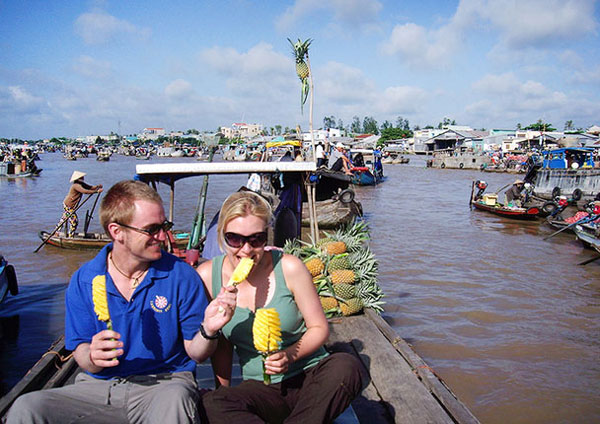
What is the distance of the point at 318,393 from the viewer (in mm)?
2266

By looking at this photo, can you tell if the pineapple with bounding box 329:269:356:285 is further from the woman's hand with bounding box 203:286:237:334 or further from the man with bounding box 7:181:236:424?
the woman's hand with bounding box 203:286:237:334

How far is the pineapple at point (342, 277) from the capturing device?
4.72m

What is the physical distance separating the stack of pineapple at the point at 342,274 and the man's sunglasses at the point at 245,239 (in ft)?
7.97

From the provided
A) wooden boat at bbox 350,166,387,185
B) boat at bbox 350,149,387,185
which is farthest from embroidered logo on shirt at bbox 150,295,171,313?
wooden boat at bbox 350,166,387,185

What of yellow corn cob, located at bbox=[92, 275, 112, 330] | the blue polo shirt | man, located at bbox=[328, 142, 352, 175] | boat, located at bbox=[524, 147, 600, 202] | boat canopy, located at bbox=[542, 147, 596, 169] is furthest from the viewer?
boat canopy, located at bbox=[542, 147, 596, 169]

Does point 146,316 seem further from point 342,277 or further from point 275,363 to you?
point 342,277

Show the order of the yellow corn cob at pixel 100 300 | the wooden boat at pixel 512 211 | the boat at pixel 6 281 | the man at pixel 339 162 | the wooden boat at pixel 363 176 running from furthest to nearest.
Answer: the wooden boat at pixel 363 176 < the man at pixel 339 162 < the wooden boat at pixel 512 211 < the boat at pixel 6 281 < the yellow corn cob at pixel 100 300

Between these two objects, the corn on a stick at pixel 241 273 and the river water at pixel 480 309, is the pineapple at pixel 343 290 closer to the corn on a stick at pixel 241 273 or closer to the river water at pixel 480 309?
the river water at pixel 480 309

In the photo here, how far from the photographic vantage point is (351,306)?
4.73 meters

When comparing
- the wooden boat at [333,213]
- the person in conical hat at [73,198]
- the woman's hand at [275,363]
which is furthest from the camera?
the wooden boat at [333,213]

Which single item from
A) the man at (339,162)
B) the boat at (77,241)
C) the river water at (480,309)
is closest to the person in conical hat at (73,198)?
the boat at (77,241)

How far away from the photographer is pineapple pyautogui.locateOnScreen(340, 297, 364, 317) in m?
4.71

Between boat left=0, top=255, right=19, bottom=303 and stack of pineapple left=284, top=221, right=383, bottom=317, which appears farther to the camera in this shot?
boat left=0, top=255, right=19, bottom=303

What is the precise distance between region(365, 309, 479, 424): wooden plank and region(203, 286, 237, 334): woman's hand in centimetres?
177
